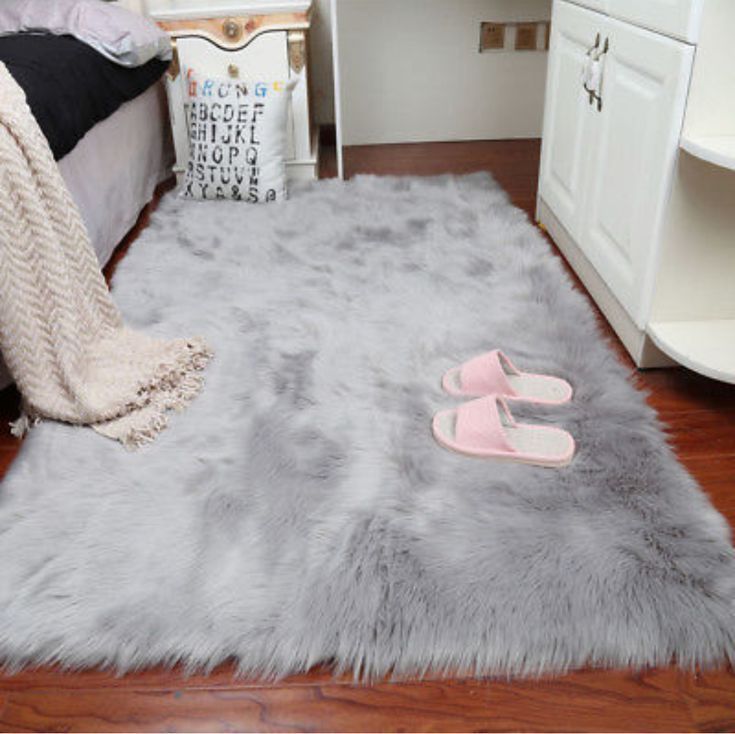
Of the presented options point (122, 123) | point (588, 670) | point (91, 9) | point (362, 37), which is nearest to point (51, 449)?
point (588, 670)

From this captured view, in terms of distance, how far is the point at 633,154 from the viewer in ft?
4.43

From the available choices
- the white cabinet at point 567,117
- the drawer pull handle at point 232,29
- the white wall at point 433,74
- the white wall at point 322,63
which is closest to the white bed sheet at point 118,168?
the drawer pull handle at point 232,29

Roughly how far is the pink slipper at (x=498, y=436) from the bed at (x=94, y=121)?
0.80 metres

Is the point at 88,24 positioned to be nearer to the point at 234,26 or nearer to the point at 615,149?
the point at 234,26

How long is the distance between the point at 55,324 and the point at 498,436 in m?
0.75

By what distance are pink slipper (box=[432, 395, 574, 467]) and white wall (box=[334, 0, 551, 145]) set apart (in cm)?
203

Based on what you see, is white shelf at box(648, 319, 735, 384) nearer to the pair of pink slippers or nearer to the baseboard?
the baseboard

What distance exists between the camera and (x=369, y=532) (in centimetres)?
97

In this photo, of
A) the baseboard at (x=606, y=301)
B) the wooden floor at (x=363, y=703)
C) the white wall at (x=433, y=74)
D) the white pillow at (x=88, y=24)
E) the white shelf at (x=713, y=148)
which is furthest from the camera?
the white wall at (x=433, y=74)

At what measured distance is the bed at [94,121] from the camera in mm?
1532

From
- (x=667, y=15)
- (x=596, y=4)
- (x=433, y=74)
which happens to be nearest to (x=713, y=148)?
(x=667, y=15)

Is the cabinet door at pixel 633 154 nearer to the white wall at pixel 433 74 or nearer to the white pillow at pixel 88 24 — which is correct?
the white pillow at pixel 88 24

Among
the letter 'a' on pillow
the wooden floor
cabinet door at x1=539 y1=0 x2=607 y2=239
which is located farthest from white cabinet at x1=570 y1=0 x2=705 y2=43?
the letter 'a' on pillow

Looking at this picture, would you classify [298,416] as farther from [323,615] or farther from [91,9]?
[91,9]
